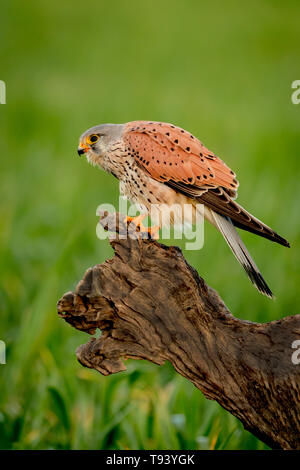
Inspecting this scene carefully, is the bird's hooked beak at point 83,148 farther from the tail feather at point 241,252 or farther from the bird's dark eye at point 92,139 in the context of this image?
the tail feather at point 241,252

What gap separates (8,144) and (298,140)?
3863 millimetres

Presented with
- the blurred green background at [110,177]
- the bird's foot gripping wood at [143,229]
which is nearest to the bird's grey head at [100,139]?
the bird's foot gripping wood at [143,229]

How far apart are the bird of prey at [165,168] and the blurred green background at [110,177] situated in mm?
903

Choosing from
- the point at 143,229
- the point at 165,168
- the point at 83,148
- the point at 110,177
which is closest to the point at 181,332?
the point at 143,229

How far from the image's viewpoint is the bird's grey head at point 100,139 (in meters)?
3.27

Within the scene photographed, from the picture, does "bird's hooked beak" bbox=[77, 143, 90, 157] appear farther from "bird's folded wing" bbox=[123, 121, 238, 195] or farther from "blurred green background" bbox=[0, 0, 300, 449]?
"blurred green background" bbox=[0, 0, 300, 449]

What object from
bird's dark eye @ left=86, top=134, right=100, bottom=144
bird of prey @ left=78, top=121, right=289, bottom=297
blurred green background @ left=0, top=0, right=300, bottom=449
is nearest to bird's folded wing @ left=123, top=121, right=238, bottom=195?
bird of prey @ left=78, top=121, right=289, bottom=297

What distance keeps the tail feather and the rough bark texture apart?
18 cm

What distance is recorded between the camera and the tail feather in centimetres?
283

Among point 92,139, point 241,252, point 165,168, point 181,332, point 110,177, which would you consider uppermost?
point 110,177

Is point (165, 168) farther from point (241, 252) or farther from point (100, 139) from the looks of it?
point (241, 252)

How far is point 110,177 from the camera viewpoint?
7.41 m

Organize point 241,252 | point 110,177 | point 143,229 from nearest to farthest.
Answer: point 241,252
point 143,229
point 110,177

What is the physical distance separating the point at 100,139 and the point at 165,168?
385mm
